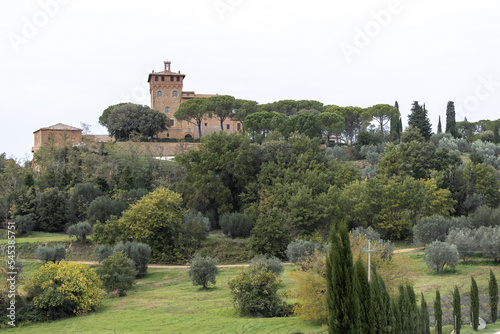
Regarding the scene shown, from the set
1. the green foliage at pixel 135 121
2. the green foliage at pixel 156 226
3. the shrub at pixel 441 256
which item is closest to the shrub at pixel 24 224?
the green foliage at pixel 156 226

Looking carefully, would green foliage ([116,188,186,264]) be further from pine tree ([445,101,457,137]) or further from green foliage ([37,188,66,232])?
pine tree ([445,101,457,137])

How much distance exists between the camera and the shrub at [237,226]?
4131 centimetres

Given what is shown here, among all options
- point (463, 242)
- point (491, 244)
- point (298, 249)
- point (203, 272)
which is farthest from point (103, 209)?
point (491, 244)

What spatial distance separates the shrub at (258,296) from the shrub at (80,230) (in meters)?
17.8

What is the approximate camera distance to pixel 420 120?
59062 mm

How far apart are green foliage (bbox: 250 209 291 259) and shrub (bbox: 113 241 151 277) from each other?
7201 mm

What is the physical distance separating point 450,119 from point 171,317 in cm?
5204

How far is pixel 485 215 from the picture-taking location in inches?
1505

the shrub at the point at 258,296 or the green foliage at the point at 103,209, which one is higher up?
the green foliage at the point at 103,209

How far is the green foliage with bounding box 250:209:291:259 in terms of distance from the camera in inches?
1428

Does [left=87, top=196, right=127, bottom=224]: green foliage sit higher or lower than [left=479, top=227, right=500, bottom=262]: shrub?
higher

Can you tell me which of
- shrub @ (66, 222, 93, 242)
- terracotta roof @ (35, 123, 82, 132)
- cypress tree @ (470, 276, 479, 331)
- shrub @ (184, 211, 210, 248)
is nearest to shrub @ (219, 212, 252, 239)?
shrub @ (184, 211, 210, 248)

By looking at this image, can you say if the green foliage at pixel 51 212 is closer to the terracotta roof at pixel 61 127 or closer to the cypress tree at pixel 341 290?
the terracotta roof at pixel 61 127

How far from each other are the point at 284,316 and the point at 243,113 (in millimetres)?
42330
